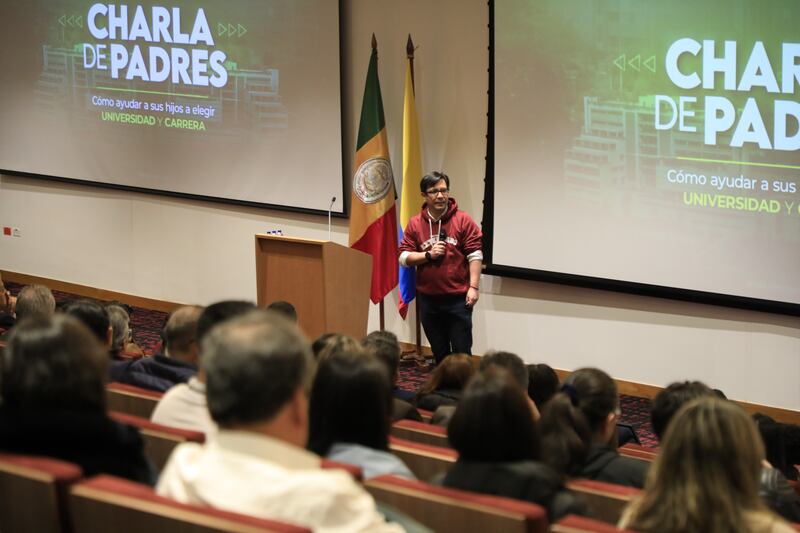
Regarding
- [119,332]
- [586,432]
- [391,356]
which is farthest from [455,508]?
[119,332]

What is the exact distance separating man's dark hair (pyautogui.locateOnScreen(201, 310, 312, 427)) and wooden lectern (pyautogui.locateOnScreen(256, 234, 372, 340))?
4819 mm

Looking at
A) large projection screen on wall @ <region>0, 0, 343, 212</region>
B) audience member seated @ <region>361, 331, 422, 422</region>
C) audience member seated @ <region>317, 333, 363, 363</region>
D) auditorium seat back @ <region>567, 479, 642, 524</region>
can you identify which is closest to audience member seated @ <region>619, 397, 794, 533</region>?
auditorium seat back @ <region>567, 479, 642, 524</region>

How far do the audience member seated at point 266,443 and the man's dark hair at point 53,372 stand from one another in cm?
43

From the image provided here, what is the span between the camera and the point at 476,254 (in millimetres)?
6703

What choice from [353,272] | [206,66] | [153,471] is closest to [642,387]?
[353,272]

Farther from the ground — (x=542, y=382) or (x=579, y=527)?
(x=579, y=527)

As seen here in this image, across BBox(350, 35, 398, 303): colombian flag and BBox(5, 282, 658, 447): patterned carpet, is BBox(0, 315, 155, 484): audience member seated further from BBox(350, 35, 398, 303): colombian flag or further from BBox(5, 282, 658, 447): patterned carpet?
BBox(350, 35, 398, 303): colombian flag

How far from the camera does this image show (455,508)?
93.0 inches

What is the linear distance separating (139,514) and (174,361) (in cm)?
Result: 195

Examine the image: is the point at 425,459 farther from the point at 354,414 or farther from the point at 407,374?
the point at 407,374

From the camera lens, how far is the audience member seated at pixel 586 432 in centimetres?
309

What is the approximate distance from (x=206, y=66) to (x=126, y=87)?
1.04 metres

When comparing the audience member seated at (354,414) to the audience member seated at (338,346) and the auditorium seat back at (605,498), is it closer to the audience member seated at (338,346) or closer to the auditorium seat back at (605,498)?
the auditorium seat back at (605,498)

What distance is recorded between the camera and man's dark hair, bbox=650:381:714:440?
3406mm
